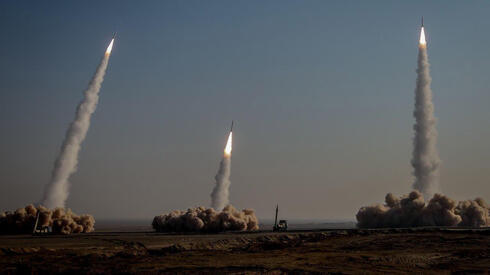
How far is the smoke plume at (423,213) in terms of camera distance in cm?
6018

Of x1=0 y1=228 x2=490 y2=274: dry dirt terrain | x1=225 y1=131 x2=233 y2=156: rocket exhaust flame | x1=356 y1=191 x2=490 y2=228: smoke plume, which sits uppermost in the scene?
x1=225 y1=131 x2=233 y2=156: rocket exhaust flame

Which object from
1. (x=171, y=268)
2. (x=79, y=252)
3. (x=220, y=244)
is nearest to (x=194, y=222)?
(x=220, y=244)

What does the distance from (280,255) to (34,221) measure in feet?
135

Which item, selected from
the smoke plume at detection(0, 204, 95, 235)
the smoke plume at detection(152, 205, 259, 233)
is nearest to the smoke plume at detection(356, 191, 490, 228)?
the smoke plume at detection(152, 205, 259, 233)

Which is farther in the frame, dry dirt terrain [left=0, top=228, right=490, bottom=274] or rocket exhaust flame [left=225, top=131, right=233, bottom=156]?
rocket exhaust flame [left=225, top=131, right=233, bottom=156]

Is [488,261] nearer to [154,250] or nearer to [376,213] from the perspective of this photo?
[154,250]

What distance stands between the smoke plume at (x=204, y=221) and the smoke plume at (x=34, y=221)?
37.9 ft

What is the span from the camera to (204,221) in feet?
209

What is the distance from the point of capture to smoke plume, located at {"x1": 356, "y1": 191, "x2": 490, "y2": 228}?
197 feet

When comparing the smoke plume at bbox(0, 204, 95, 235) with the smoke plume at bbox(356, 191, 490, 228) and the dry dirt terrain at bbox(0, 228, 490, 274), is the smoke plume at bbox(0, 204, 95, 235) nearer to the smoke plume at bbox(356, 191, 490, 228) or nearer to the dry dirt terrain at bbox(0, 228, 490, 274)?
the dry dirt terrain at bbox(0, 228, 490, 274)

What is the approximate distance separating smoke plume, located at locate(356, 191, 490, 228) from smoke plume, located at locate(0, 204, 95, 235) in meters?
38.6

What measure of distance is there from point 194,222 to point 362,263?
3608 cm

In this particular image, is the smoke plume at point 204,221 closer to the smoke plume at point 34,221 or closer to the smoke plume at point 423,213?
the smoke plume at point 34,221

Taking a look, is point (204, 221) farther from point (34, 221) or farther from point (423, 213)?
point (423, 213)
